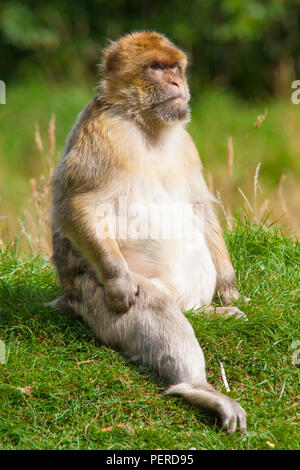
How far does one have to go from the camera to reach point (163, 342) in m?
4.26

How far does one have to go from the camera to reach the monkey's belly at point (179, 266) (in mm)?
4680

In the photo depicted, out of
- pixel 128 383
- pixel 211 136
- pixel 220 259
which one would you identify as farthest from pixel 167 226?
pixel 211 136

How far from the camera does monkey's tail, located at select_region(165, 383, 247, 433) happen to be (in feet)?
13.0

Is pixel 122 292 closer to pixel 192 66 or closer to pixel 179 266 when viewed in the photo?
pixel 179 266

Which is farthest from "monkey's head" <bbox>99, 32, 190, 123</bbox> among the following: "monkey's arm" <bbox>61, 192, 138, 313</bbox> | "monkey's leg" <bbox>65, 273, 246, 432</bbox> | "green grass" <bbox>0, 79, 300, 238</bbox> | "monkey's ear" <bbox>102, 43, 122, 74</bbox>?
"green grass" <bbox>0, 79, 300, 238</bbox>

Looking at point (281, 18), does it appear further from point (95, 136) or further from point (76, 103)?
point (95, 136)

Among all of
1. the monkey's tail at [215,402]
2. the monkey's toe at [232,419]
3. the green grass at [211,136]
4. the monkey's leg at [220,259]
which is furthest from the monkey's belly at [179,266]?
the green grass at [211,136]

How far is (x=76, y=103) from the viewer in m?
13.4

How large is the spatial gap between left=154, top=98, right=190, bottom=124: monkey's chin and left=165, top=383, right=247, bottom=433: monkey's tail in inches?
65.4

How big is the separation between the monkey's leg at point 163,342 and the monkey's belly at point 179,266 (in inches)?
6.6
